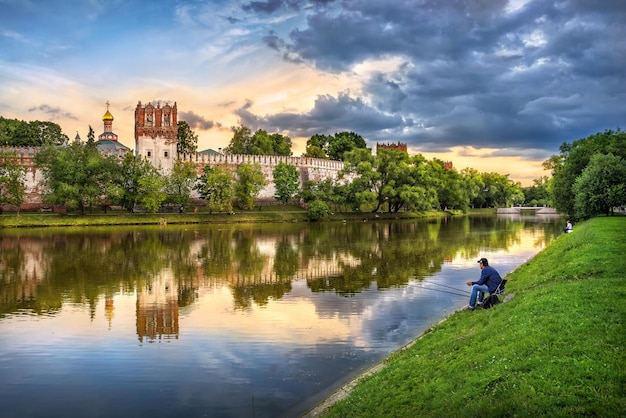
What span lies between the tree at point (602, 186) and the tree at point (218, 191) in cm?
3919

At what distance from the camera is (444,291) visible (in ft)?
59.0

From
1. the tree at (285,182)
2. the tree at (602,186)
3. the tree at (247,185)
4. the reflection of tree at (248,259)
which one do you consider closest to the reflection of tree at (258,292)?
the reflection of tree at (248,259)

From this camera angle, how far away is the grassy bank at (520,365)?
19.1 ft

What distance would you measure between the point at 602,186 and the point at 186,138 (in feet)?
232

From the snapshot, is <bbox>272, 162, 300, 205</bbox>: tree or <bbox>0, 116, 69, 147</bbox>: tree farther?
<bbox>0, 116, 69, 147</bbox>: tree

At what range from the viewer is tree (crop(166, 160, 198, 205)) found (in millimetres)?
63125

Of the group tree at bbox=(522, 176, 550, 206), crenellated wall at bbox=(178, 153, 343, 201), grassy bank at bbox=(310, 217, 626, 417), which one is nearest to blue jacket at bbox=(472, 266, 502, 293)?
grassy bank at bbox=(310, 217, 626, 417)

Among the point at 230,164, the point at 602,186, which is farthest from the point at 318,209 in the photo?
the point at 602,186

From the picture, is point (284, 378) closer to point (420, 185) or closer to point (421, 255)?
point (421, 255)

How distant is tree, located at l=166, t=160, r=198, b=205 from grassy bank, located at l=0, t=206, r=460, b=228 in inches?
119

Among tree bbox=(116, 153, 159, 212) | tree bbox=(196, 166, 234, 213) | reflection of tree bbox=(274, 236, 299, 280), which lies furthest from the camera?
tree bbox=(196, 166, 234, 213)

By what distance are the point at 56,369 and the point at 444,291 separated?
12.6m

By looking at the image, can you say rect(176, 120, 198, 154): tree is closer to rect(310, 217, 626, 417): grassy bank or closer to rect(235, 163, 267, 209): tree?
rect(235, 163, 267, 209): tree

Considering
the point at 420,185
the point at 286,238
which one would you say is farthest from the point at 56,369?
the point at 420,185
